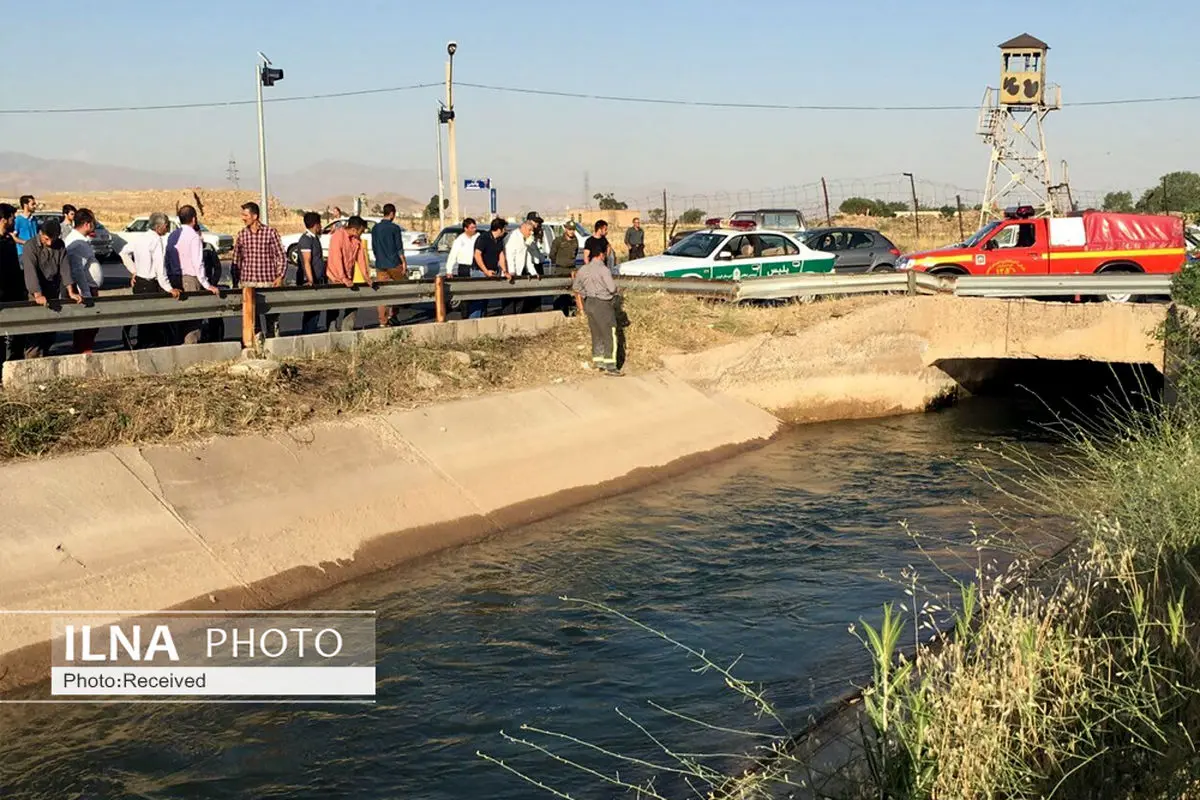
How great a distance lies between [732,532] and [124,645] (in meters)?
6.40

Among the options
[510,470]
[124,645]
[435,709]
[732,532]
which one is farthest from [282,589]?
[732,532]

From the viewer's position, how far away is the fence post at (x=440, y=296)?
16.9 m

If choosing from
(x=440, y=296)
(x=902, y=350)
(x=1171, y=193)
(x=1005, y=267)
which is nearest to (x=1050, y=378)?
(x=1005, y=267)

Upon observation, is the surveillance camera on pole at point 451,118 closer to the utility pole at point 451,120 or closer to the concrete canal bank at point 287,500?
the utility pole at point 451,120

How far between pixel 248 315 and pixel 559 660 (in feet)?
20.9

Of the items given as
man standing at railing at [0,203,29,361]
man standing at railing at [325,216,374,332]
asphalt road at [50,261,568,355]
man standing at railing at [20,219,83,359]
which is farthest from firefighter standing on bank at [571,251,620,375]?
man standing at railing at [0,203,29,361]

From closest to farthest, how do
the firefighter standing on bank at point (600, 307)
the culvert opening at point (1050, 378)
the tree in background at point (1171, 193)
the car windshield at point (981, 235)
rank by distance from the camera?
the firefighter standing on bank at point (600, 307)
the culvert opening at point (1050, 378)
the car windshield at point (981, 235)
the tree in background at point (1171, 193)

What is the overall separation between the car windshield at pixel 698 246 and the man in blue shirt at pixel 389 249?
22.8 feet

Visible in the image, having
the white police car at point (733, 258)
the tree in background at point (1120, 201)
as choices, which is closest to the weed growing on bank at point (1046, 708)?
the white police car at point (733, 258)

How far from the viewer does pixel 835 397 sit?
20828 millimetres

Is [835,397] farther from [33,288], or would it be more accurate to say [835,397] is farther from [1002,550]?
[33,288]

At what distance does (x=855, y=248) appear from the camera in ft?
A: 87.0

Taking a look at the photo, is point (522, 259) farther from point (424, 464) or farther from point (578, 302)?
point (424, 464)

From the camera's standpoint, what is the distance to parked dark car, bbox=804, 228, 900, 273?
26.3m
